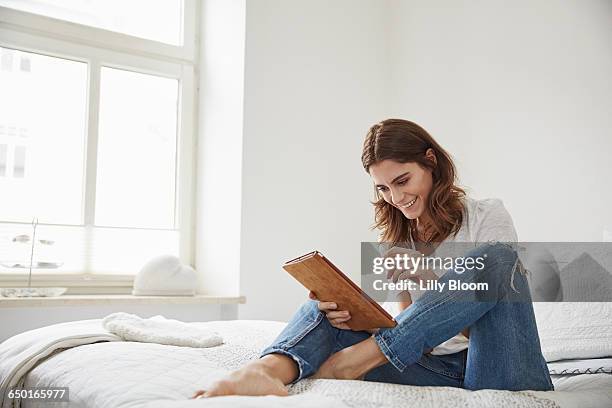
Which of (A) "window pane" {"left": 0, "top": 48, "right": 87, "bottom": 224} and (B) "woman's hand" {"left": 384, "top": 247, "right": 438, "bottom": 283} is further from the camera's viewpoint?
(A) "window pane" {"left": 0, "top": 48, "right": 87, "bottom": 224}

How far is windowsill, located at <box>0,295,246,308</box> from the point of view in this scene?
8.04ft

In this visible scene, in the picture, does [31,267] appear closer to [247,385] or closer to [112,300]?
[112,300]

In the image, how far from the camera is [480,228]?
1.52 meters

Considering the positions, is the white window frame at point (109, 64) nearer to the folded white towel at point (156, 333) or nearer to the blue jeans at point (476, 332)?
the folded white towel at point (156, 333)

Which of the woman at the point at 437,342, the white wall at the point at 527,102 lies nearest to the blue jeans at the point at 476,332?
the woman at the point at 437,342

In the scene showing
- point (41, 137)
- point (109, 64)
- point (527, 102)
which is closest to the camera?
point (527, 102)

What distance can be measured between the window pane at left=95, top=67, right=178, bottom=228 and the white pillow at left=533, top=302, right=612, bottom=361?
6.44ft

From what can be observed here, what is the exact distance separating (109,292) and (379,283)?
1279 mm

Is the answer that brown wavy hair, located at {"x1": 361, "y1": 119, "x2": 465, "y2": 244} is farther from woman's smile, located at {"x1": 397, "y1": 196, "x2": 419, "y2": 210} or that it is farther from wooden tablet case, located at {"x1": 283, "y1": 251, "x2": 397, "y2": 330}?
wooden tablet case, located at {"x1": 283, "y1": 251, "x2": 397, "y2": 330}

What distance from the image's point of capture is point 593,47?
2.32 m

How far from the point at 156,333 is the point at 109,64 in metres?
1.83

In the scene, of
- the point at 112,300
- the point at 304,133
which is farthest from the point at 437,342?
the point at 304,133

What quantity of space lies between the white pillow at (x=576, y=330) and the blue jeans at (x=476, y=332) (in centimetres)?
42

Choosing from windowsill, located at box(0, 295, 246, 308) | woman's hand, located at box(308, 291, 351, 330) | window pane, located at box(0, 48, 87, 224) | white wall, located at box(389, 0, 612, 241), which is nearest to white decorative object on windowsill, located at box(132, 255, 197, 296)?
windowsill, located at box(0, 295, 246, 308)
